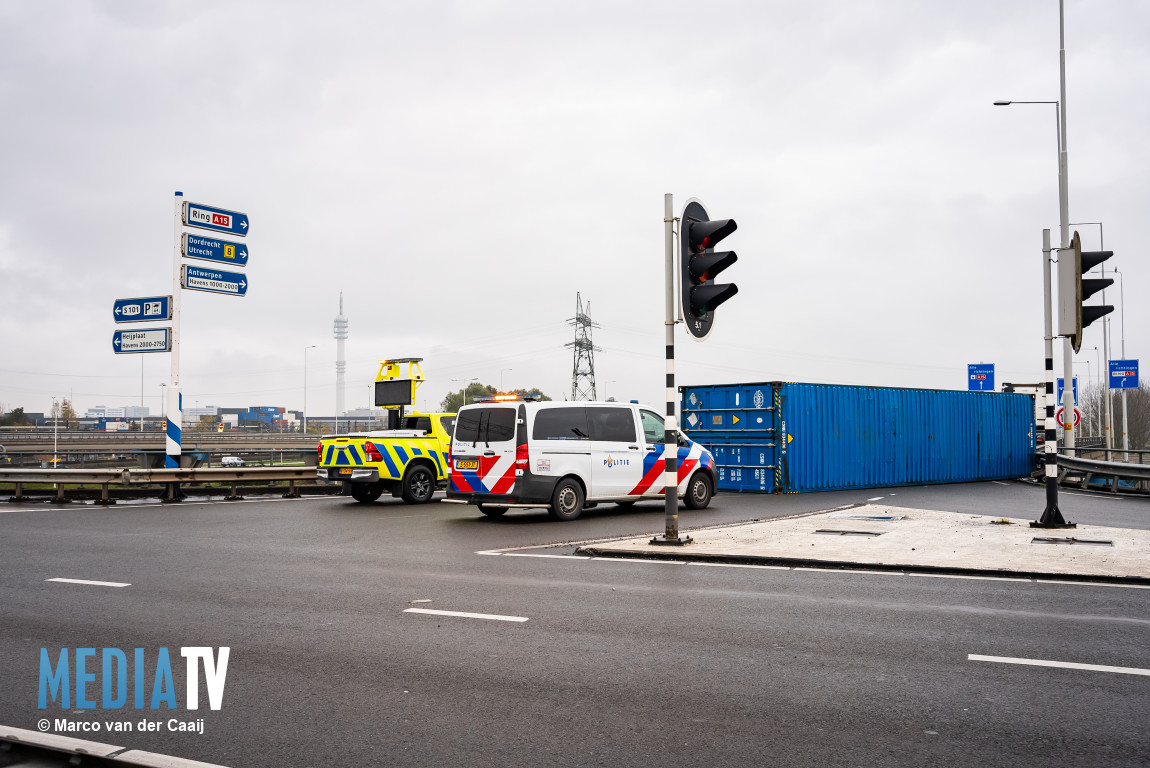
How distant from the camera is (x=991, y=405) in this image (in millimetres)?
28047

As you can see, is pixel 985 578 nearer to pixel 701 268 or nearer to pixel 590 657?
pixel 701 268

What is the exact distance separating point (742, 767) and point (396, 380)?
17450mm

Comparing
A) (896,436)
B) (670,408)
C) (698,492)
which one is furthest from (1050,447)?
(896,436)

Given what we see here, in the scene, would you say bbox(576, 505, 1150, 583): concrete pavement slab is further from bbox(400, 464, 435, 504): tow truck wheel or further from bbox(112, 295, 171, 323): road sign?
bbox(112, 295, 171, 323): road sign

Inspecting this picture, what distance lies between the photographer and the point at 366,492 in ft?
64.4

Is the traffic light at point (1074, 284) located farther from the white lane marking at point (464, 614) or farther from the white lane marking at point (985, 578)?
the white lane marking at point (464, 614)

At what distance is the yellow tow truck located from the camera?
18.8 meters

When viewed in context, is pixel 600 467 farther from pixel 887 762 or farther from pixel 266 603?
pixel 887 762

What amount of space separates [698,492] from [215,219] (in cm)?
1380

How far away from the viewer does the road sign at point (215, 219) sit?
21828 mm

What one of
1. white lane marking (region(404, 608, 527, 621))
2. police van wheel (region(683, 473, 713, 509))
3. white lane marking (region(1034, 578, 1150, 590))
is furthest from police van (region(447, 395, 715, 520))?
white lane marking (region(1034, 578, 1150, 590))

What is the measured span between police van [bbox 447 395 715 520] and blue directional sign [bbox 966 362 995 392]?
94.8 ft

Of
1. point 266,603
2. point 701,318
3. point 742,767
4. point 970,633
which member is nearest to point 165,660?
point 266,603

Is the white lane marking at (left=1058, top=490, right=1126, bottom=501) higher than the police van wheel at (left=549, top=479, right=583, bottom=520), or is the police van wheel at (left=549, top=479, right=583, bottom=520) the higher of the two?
the police van wheel at (left=549, top=479, right=583, bottom=520)
